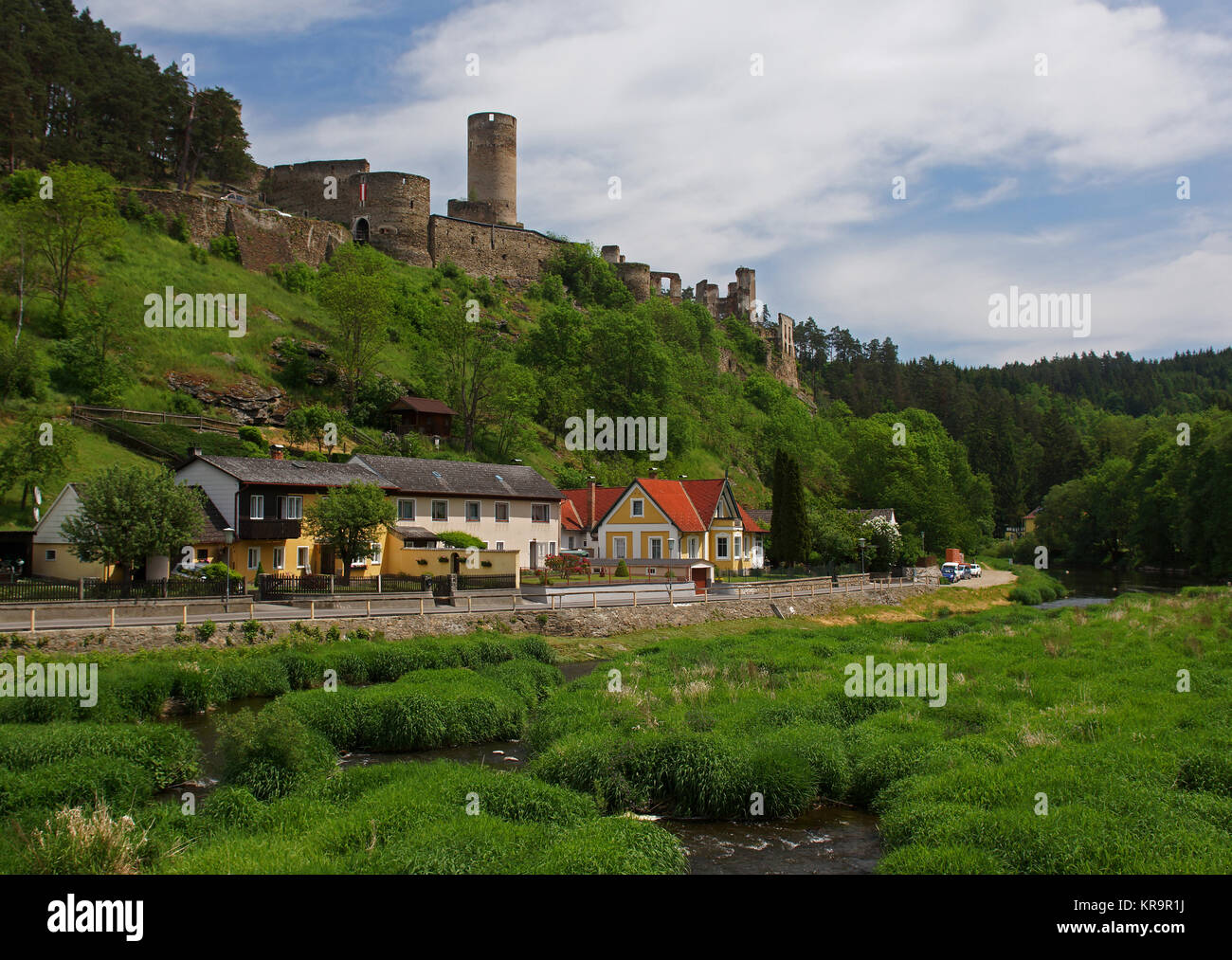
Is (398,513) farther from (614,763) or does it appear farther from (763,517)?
(763,517)

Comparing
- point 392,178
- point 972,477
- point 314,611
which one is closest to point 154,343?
point 314,611

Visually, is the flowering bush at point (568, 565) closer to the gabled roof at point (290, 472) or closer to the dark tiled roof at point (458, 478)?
the dark tiled roof at point (458, 478)

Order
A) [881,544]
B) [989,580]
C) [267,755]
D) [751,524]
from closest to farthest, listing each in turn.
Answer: [267,755] < [751,524] < [989,580] < [881,544]

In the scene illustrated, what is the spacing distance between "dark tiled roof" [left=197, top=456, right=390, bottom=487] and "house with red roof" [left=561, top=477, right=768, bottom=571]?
52.2 ft

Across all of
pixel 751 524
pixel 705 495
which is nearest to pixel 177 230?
pixel 705 495

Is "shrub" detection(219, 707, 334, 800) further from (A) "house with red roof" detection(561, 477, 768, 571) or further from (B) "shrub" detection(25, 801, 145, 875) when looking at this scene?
(A) "house with red roof" detection(561, 477, 768, 571)

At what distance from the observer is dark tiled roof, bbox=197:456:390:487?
38.6m

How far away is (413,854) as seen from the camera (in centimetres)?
→ 1162

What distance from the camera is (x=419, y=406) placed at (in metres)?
59.2

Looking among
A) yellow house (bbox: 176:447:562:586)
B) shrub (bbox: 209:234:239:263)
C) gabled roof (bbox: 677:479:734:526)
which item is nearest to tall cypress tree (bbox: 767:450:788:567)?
gabled roof (bbox: 677:479:734:526)

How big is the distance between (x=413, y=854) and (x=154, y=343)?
4923 centimetres

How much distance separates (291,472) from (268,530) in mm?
3536

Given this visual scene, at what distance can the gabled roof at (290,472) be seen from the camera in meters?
38.6

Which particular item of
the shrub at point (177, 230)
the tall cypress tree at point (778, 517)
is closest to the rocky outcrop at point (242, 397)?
the shrub at point (177, 230)
